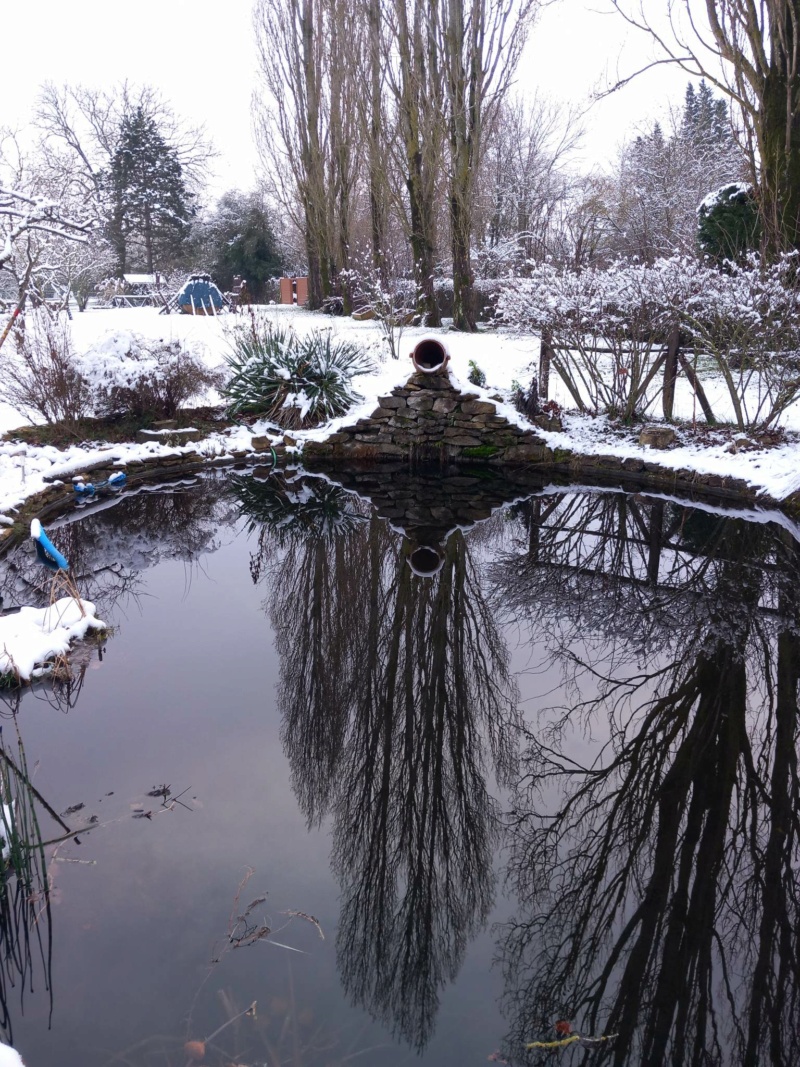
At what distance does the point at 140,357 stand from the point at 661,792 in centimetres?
862

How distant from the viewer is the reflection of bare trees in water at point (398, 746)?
9.67 ft

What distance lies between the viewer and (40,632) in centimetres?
505

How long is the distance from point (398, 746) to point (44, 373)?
24.3 feet

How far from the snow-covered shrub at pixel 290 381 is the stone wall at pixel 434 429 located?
0.66 m

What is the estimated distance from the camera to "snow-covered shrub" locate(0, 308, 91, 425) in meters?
9.33

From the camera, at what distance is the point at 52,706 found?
14.8 feet

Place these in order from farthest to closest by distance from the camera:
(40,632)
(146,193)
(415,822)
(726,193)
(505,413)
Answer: (146,193) → (726,193) → (505,413) → (40,632) → (415,822)

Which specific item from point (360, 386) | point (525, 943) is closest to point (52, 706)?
point (525, 943)

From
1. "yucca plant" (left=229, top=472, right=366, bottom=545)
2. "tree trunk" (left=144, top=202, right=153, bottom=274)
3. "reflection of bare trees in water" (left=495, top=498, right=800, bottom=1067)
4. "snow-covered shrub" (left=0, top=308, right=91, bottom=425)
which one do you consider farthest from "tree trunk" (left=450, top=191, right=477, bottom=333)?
"tree trunk" (left=144, top=202, right=153, bottom=274)

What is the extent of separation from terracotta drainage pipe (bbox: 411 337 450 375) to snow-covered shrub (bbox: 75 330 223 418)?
2.95 m

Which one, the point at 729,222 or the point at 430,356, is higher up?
the point at 729,222

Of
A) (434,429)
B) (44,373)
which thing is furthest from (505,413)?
(44,373)

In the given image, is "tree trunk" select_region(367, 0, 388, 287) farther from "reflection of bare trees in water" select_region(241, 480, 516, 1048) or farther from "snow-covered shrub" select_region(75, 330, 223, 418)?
"reflection of bare trees in water" select_region(241, 480, 516, 1048)

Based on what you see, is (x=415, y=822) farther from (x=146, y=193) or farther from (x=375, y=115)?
(x=146, y=193)
